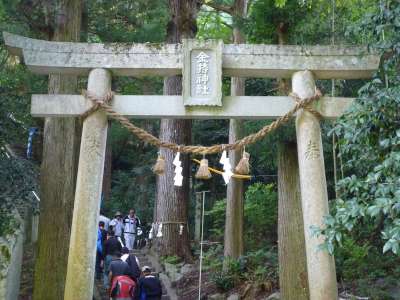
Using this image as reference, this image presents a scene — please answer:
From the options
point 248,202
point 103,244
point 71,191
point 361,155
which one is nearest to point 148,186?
point 248,202

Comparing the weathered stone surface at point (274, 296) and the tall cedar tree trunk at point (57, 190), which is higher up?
the tall cedar tree trunk at point (57, 190)

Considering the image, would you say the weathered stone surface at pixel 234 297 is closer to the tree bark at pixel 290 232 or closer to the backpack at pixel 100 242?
the tree bark at pixel 290 232

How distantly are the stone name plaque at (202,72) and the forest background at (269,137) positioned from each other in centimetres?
170

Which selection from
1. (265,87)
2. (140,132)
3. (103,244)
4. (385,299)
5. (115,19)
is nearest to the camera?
(140,132)

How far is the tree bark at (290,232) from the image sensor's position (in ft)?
28.3

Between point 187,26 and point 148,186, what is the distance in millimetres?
9802

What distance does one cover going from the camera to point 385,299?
9.01 meters

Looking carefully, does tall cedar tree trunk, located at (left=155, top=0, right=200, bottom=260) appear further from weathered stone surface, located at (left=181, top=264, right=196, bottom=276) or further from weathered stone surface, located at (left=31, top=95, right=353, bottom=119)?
weathered stone surface, located at (left=31, top=95, right=353, bottom=119)

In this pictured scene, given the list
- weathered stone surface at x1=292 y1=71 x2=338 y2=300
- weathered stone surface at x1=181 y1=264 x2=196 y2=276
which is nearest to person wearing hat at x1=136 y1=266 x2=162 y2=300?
weathered stone surface at x1=292 y1=71 x2=338 y2=300

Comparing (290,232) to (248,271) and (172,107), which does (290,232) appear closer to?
(248,271)

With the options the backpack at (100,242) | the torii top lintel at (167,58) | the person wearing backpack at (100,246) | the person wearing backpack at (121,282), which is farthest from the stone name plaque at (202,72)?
the backpack at (100,242)

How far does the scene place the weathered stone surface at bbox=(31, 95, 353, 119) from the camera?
7.04m

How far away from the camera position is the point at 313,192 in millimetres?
6746

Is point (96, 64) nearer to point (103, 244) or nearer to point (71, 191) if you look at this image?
point (71, 191)
